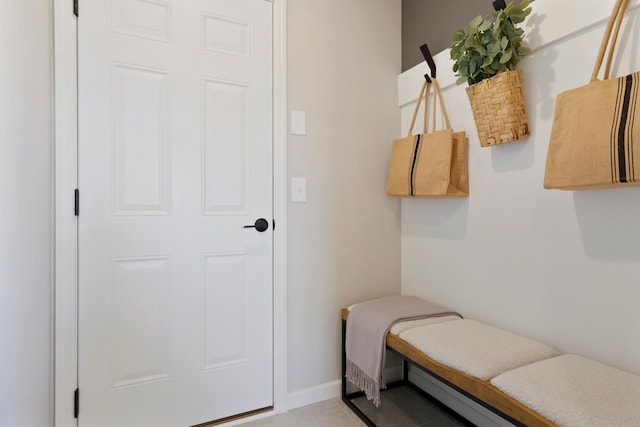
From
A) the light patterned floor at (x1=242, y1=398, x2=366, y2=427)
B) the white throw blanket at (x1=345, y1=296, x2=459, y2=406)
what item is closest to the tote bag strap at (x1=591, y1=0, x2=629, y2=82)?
the white throw blanket at (x1=345, y1=296, x2=459, y2=406)

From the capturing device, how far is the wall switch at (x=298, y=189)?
1.82 meters

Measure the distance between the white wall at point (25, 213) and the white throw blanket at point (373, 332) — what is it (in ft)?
4.30

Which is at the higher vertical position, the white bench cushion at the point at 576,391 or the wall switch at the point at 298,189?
the wall switch at the point at 298,189

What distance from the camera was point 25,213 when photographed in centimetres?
131

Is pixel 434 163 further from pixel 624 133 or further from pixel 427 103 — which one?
pixel 624 133

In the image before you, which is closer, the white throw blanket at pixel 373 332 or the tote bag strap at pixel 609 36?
the tote bag strap at pixel 609 36

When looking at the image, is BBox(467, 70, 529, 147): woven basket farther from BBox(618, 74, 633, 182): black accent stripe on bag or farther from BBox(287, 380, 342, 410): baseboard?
BBox(287, 380, 342, 410): baseboard

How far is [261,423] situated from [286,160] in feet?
4.33

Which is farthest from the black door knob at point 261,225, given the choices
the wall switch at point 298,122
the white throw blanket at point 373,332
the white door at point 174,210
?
the white throw blanket at point 373,332

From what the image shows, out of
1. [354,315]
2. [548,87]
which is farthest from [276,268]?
[548,87]

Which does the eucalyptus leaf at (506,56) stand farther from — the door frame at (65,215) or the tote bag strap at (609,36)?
the door frame at (65,215)

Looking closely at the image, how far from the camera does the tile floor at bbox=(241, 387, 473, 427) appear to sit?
1.69 meters

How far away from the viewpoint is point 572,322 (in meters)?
1.27

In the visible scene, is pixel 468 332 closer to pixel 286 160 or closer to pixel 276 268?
pixel 276 268
